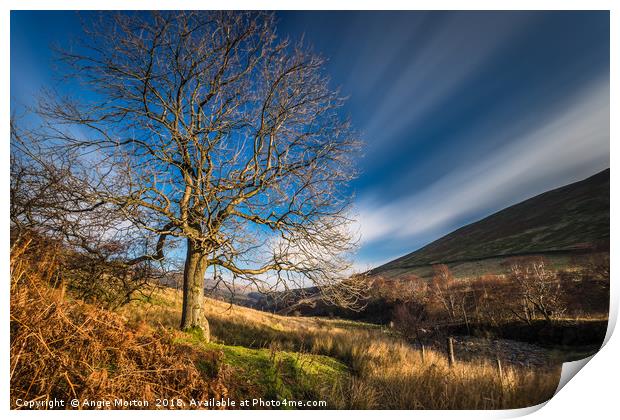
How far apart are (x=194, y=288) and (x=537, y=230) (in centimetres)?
803

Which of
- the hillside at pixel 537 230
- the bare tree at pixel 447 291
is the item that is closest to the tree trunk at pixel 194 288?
the hillside at pixel 537 230

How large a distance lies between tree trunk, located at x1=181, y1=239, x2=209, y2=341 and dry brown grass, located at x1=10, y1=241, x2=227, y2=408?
1.68 m

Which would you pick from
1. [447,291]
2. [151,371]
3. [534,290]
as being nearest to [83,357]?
[151,371]

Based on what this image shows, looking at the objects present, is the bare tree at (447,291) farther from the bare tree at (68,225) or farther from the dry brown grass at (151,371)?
the bare tree at (68,225)

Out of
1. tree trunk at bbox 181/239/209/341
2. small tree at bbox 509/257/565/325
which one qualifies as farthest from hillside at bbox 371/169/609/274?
tree trunk at bbox 181/239/209/341

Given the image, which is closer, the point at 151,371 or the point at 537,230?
the point at 151,371

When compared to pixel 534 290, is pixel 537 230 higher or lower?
higher

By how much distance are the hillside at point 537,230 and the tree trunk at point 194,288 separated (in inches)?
137

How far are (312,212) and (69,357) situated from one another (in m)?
3.60

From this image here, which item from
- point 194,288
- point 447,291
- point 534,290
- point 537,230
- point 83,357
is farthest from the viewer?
point 447,291

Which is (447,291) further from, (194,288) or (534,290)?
(194,288)

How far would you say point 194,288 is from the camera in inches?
184

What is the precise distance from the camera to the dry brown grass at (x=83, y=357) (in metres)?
2.42

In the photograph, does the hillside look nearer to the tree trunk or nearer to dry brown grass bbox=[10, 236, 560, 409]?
dry brown grass bbox=[10, 236, 560, 409]
